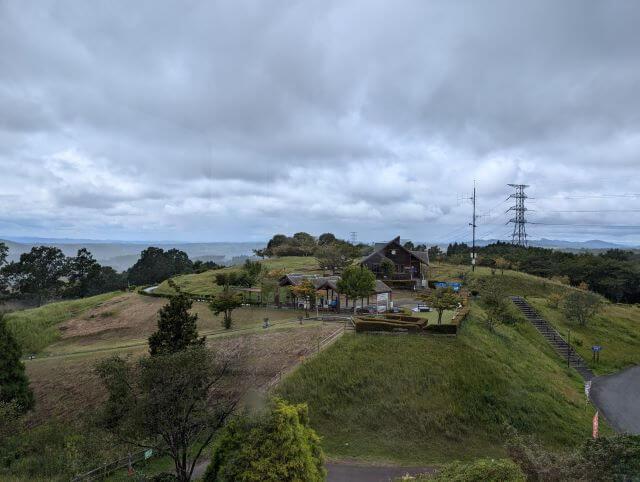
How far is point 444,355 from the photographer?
89.0 feet

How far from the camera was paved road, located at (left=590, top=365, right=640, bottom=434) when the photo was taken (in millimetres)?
26547

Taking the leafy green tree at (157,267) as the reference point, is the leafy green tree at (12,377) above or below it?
below

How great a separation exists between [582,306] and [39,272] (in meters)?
89.2

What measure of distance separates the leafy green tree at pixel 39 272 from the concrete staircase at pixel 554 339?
81535mm

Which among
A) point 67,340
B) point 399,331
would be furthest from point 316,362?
point 67,340

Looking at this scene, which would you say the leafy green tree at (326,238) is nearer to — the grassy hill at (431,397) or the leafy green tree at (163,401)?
the grassy hill at (431,397)

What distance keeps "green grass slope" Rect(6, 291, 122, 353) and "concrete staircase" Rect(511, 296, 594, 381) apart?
50.2 metres

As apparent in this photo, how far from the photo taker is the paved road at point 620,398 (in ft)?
87.1

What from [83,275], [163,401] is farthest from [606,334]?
[83,275]

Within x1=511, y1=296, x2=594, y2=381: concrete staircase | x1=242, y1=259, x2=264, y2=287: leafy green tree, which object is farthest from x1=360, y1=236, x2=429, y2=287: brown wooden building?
x1=242, y1=259, x2=264, y2=287: leafy green tree

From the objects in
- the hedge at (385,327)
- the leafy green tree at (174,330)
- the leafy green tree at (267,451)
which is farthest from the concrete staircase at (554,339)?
the leafy green tree at (174,330)

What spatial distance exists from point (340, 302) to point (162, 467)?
26.2 meters

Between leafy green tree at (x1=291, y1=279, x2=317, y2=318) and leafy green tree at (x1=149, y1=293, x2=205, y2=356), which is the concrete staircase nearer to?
leafy green tree at (x1=291, y1=279, x2=317, y2=318)

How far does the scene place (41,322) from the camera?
47969mm
